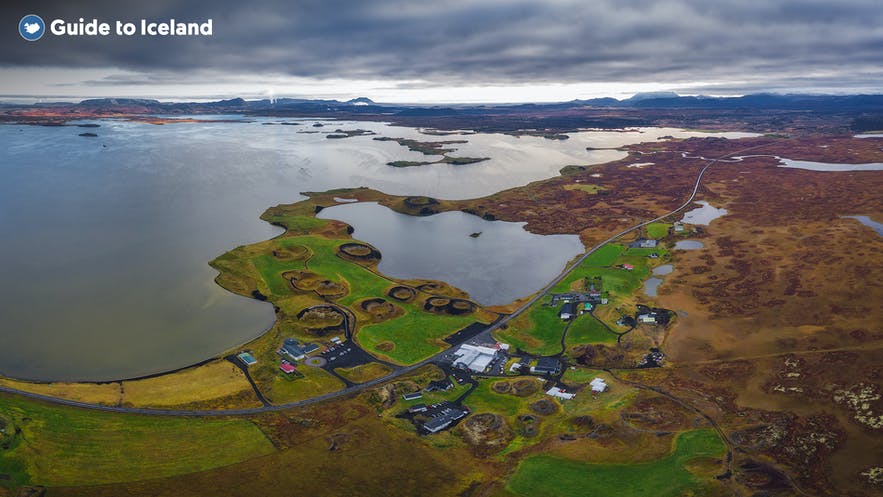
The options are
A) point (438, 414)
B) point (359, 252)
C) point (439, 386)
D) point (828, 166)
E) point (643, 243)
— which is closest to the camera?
point (438, 414)

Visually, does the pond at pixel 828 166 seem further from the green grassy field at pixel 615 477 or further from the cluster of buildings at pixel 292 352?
the cluster of buildings at pixel 292 352

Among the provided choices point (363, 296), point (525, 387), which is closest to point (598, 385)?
point (525, 387)

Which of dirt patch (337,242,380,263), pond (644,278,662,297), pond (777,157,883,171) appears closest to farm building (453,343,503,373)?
pond (644,278,662,297)

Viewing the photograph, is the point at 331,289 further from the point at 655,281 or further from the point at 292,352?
the point at 655,281

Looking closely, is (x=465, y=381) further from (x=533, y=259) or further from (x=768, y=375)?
(x=533, y=259)

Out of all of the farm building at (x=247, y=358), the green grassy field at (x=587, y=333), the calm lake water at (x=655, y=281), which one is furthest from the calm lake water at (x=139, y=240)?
the calm lake water at (x=655, y=281)

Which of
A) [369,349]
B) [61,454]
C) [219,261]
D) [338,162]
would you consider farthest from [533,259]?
[338,162]

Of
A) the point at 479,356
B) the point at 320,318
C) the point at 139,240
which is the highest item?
the point at 139,240
